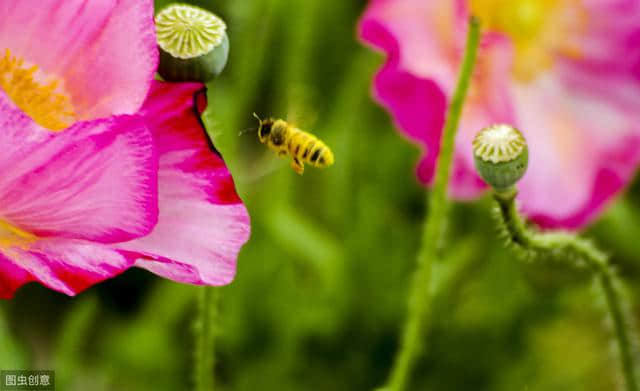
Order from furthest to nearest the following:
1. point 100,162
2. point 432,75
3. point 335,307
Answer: point 335,307 < point 432,75 < point 100,162

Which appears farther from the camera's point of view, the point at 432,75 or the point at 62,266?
the point at 432,75

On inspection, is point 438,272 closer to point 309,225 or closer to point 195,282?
point 309,225

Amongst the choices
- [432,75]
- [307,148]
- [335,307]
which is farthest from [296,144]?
[335,307]

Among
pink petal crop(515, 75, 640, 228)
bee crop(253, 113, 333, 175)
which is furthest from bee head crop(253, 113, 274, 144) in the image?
pink petal crop(515, 75, 640, 228)

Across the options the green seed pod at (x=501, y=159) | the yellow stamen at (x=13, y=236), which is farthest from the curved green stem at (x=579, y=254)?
the yellow stamen at (x=13, y=236)

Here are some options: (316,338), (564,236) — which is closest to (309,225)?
(316,338)

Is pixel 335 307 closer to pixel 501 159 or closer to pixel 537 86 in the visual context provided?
pixel 537 86

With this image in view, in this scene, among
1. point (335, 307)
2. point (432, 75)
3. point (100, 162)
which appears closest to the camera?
point (100, 162)
